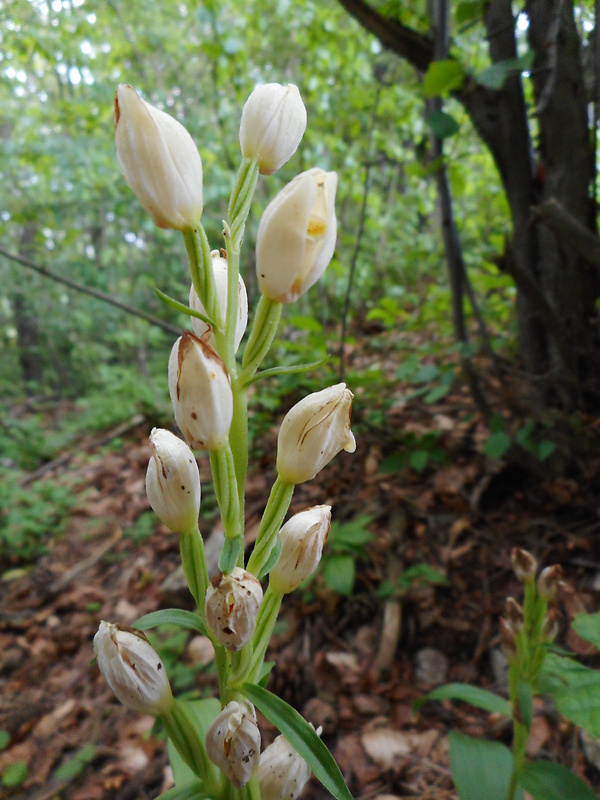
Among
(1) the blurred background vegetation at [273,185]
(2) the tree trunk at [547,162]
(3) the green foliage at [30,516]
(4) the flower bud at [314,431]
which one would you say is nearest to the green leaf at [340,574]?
(1) the blurred background vegetation at [273,185]

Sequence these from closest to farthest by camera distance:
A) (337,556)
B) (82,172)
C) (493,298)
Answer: (337,556) → (493,298) → (82,172)

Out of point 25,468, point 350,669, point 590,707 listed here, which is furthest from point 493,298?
point 25,468

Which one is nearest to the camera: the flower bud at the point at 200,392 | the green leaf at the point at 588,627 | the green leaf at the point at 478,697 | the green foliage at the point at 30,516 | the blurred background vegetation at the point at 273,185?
the flower bud at the point at 200,392

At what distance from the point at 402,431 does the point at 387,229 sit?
2.93 meters

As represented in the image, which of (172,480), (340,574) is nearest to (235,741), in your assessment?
(172,480)

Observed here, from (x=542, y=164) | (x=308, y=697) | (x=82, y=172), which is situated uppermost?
(x=82, y=172)

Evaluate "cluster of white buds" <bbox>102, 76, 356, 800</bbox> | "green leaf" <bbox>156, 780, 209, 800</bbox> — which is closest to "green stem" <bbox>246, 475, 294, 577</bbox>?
"cluster of white buds" <bbox>102, 76, 356, 800</bbox>

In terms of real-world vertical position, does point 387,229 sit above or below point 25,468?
above

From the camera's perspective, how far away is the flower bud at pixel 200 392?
56 centimetres

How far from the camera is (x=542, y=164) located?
1.88 m

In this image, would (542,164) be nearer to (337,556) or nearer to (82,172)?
(337,556)

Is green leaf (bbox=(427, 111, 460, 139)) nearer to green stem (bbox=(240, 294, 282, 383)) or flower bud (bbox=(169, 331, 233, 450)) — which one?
green stem (bbox=(240, 294, 282, 383))

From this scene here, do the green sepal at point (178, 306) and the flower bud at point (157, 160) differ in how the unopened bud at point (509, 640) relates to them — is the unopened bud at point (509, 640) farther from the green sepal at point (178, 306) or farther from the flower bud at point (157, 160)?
the flower bud at point (157, 160)

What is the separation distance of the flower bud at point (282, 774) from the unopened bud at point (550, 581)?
522mm
